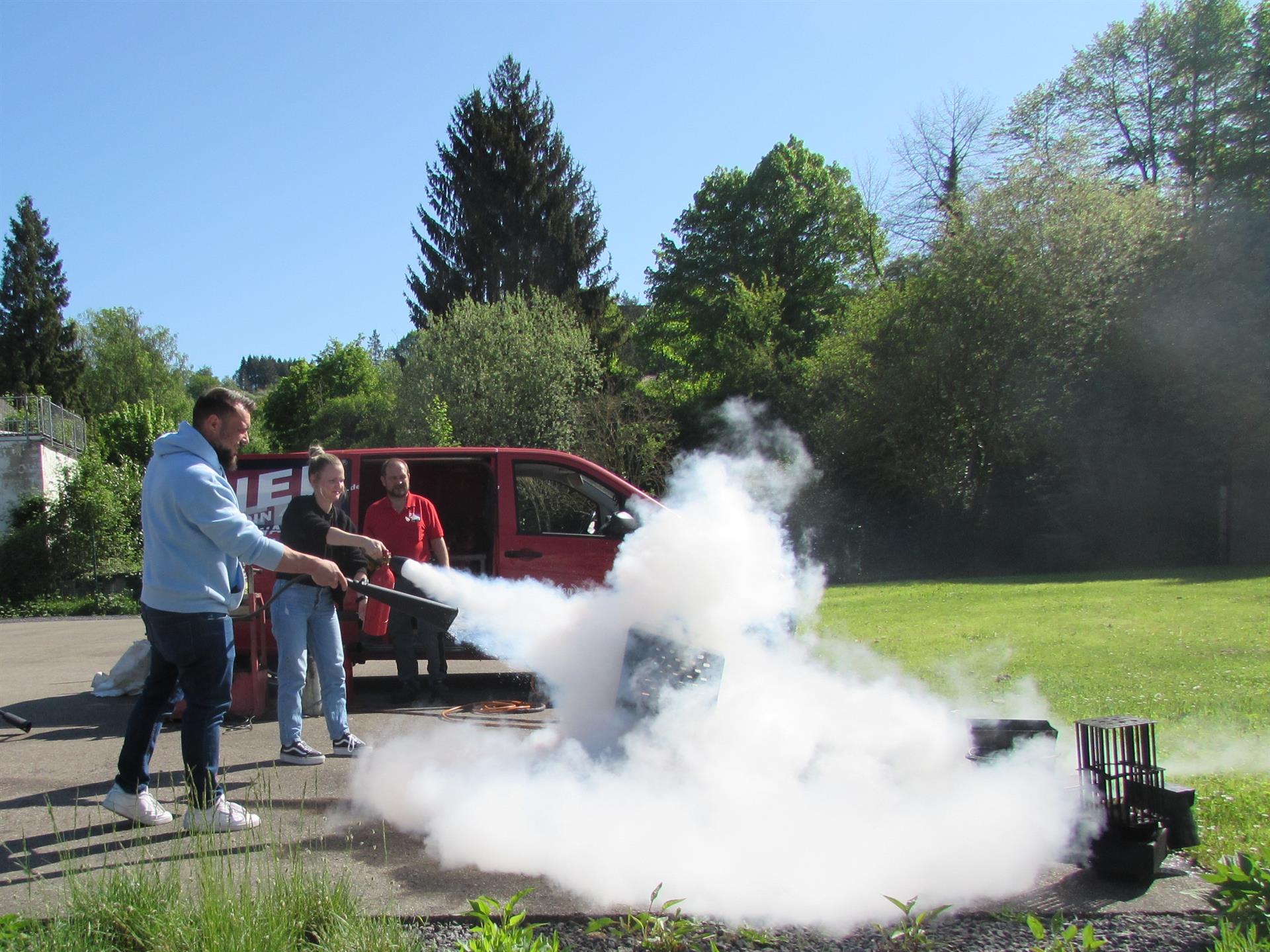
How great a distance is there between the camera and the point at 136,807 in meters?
4.57

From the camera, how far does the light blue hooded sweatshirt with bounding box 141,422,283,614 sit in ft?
14.7

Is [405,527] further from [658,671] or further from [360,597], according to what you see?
[658,671]

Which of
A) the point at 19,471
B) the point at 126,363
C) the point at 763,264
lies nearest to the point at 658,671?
the point at 19,471

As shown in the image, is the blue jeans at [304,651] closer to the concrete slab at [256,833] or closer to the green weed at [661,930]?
the concrete slab at [256,833]

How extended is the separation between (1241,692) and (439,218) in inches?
1477

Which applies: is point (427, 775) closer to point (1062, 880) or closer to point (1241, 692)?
point (1062, 880)

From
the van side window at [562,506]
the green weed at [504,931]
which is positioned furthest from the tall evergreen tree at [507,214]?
the green weed at [504,931]

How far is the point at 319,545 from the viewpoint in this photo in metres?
6.09

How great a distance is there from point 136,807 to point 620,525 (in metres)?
4.28

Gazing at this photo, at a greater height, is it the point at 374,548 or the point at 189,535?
the point at 189,535

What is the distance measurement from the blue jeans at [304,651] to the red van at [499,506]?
1.78 metres

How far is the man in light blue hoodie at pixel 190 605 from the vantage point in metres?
4.50

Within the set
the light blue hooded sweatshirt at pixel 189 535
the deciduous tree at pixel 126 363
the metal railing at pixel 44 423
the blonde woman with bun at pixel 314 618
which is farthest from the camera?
the deciduous tree at pixel 126 363

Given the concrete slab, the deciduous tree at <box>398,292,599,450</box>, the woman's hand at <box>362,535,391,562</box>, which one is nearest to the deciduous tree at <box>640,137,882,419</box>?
the deciduous tree at <box>398,292,599,450</box>
